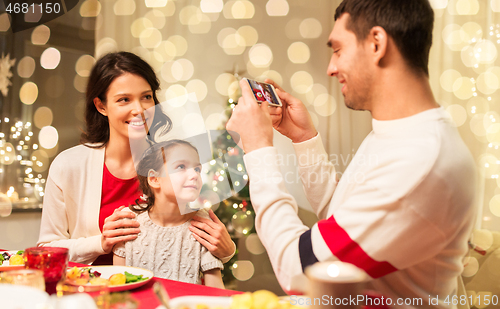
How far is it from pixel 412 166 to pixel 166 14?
2490mm

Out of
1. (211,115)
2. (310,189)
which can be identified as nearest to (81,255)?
(310,189)

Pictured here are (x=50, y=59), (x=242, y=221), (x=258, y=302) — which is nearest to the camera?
(x=258, y=302)

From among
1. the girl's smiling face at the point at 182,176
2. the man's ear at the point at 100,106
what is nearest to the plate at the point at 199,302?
the girl's smiling face at the point at 182,176

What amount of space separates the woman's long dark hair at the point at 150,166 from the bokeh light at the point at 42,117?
59.1 inches

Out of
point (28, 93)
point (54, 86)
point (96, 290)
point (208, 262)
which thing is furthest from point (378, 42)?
point (28, 93)

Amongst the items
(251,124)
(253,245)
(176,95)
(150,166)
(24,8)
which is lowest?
(253,245)

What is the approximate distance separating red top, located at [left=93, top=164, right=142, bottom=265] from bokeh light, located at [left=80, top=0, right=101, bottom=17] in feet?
5.45

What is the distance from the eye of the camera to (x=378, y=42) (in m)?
0.87

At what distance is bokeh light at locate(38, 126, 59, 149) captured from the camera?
104 inches

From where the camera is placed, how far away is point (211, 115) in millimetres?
2744

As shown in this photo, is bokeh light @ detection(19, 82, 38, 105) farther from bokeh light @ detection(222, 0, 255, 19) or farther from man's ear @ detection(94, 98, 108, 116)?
bokeh light @ detection(222, 0, 255, 19)

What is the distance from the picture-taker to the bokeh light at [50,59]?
265cm

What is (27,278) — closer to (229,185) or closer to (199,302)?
(199,302)

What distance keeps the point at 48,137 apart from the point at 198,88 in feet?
3.72
